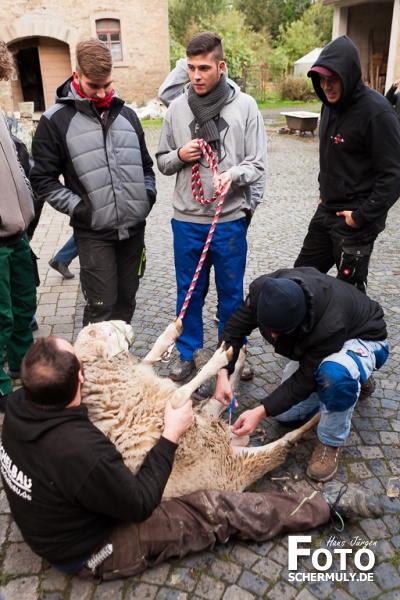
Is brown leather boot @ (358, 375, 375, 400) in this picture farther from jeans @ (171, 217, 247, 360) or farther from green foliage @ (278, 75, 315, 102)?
green foliage @ (278, 75, 315, 102)

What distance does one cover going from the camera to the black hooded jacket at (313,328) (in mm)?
2930

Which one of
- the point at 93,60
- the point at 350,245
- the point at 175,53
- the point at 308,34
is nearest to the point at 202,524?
the point at 350,245

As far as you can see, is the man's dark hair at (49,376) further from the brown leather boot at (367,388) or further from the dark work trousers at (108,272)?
the brown leather boot at (367,388)

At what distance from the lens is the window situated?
2594 cm

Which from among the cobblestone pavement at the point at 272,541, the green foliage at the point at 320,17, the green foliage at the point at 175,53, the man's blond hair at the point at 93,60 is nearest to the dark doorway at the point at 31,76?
the green foliage at the point at 175,53

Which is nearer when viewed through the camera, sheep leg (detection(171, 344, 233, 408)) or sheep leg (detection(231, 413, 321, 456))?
sheep leg (detection(171, 344, 233, 408))

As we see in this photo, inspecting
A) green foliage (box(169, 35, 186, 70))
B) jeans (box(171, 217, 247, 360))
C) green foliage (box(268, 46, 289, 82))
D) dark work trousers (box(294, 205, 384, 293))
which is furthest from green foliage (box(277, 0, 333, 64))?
jeans (box(171, 217, 247, 360))

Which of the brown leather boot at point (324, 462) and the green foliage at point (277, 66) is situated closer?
the brown leather boot at point (324, 462)

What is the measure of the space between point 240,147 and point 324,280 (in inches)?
54.9

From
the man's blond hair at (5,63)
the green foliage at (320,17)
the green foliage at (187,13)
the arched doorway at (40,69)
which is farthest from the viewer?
the green foliage at (187,13)

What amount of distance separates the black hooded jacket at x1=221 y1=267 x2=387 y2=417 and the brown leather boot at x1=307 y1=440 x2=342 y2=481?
17.1 inches

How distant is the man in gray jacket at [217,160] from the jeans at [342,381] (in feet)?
4.13

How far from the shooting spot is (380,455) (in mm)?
3369

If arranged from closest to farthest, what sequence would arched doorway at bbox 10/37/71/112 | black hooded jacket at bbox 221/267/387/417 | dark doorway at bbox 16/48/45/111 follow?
black hooded jacket at bbox 221/267/387/417 → arched doorway at bbox 10/37/71/112 → dark doorway at bbox 16/48/45/111
